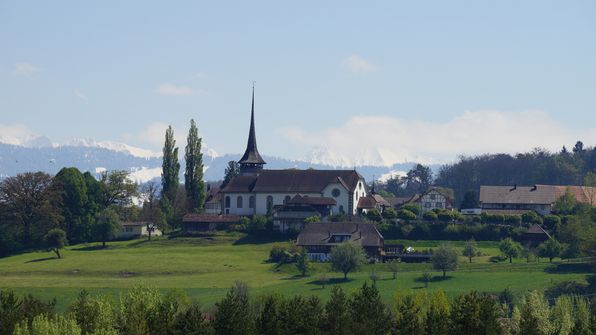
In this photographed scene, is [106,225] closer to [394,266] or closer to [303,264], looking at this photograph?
[303,264]

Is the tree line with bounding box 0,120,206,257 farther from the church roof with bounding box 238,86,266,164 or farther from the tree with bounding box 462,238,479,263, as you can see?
the tree with bounding box 462,238,479,263

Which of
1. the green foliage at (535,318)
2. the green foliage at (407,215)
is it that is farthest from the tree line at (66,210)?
the green foliage at (535,318)

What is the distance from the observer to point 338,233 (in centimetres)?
11256

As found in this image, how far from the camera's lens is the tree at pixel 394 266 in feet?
322

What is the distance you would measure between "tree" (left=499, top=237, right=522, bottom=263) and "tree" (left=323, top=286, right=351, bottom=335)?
137 ft

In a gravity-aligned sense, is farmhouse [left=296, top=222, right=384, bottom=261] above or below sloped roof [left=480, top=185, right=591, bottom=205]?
below

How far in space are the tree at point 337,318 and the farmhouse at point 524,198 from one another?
6756 cm

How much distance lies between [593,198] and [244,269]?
54.4 m

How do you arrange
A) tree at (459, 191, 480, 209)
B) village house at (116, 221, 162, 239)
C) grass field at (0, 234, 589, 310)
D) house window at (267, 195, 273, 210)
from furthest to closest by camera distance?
tree at (459, 191, 480, 209) → house window at (267, 195, 273, 210) → village house at (116, 221, 162, 239) → grass field at (0, 234, 589, 310)

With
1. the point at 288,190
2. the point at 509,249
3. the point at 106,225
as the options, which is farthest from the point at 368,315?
the point at 288,190

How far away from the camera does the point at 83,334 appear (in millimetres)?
58844

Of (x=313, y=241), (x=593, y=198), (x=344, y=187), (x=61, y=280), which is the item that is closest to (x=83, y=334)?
(x=61, y=280)

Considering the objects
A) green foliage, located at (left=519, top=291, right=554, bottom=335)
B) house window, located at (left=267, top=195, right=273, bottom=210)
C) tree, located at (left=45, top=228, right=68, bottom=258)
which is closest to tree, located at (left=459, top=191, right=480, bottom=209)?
house window, located at (left=267, top=195, right=273, bottom=210)

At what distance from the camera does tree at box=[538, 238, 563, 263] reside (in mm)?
103875
